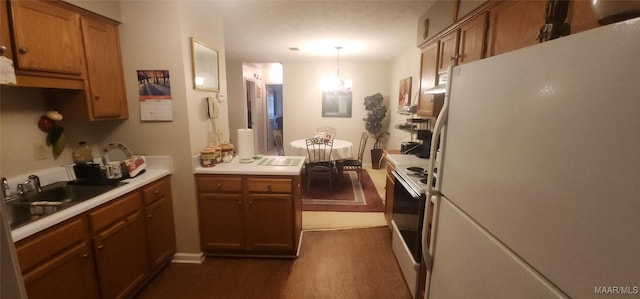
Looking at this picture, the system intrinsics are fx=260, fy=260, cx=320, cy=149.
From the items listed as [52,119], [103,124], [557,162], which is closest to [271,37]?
[103,124]

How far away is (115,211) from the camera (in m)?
1.73

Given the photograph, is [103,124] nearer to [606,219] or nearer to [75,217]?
[75,217]

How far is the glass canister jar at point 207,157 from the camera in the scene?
236cm

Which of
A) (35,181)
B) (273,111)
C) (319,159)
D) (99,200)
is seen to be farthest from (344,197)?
(273,111)

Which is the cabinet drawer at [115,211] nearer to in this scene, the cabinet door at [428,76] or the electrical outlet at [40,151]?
the electrical outlet at [40,151]

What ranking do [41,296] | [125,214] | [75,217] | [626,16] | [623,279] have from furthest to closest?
1. [125,214]
2. [75,217]
3. [41,296]
4. [626,16]
5. [623,279]

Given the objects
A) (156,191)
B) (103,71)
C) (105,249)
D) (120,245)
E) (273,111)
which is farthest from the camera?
(273,111)

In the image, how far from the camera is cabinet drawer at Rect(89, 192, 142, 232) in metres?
1.58

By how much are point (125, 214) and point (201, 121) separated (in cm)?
97

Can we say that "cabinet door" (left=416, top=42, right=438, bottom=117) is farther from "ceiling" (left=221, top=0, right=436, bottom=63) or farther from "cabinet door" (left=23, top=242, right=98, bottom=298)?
"cabinet door" (left=23, top=242, right=98, bottom=298)

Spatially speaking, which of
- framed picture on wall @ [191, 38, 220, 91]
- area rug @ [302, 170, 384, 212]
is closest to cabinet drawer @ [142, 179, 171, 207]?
framed picture on wall @ [191, 38, 220, 91]

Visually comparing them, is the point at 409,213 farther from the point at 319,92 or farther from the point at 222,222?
the point at 319,92

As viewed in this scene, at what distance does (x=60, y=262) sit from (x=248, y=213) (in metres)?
1.21

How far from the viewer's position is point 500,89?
81 centimetres
